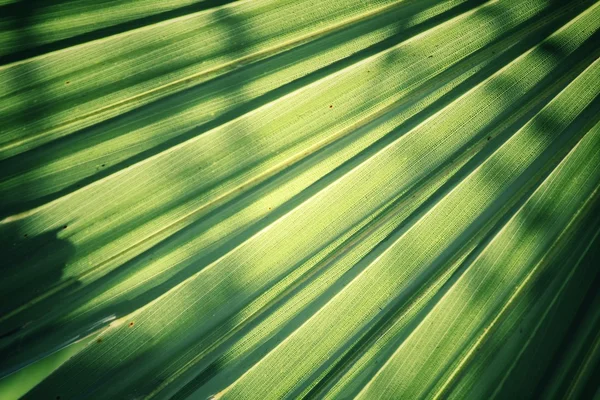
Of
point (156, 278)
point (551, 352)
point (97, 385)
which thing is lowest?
point (551, 352)

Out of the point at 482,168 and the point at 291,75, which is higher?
the point at 291,75

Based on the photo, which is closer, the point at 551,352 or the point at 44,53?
the point at 44,53

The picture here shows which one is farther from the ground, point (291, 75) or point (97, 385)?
point (291, 75)

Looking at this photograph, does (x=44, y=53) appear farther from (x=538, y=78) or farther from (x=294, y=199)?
(x=538, y=78)

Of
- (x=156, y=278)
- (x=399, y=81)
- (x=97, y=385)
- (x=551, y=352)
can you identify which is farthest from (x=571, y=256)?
(x=97, y=385)

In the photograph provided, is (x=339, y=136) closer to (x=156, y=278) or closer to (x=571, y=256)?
(x=156, y=278)

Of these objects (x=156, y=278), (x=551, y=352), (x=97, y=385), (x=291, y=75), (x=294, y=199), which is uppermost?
(x=291, y=75)

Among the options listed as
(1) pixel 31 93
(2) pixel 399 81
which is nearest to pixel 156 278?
(1) pixel 31 93
